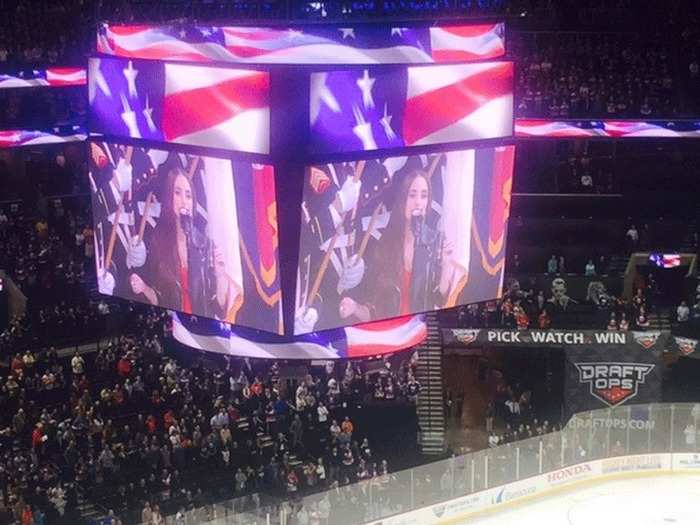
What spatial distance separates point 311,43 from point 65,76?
11756 millimetres

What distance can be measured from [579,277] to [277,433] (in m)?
7.93

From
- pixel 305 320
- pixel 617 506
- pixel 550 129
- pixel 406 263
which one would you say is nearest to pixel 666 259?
pixel 550 129

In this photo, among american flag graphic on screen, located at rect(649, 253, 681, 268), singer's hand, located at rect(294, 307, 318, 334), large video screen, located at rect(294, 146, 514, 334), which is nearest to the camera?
large video screen, located at rect(294, 146, 514, 334)

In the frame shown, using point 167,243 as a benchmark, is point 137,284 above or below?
below

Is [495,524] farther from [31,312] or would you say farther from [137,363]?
[31,312]

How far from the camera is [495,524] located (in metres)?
18.4

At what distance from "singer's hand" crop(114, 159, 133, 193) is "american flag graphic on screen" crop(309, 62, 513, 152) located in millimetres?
3508

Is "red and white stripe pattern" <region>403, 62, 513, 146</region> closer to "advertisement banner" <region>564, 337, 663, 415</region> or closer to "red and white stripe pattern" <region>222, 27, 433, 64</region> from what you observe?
"red and white stripe pattern" <region>222, 27, 433, 64</region>

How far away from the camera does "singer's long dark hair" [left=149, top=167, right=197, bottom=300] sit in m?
19.1

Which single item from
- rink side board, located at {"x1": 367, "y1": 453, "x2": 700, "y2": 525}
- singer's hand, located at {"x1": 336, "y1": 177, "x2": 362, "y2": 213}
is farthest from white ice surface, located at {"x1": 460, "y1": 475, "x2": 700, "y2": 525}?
singer's hand, located at {"x1": 336, "y1": 177, "x2": 362, "y2": 213}

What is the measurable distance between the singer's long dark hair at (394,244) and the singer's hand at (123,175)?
3976mm

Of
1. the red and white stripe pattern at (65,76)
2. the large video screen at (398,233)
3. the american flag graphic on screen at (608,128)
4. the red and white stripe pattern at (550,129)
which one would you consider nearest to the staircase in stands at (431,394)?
the large video screen at (398,233)

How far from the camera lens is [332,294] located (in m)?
18.8

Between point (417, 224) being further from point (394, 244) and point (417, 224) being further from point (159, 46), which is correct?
point (159, 46)
